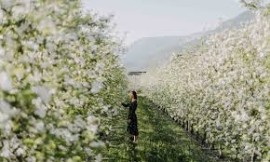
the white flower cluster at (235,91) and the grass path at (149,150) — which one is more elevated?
the white flower cluster at (235,91)

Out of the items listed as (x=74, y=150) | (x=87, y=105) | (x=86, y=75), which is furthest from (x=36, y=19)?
(x=87, y=105)

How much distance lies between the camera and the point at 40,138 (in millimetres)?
5730

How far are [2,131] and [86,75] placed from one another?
304 inches

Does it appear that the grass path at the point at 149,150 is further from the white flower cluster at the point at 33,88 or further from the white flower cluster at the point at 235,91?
the white flower cluster at the point at 33,88

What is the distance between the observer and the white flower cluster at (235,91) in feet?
50.5

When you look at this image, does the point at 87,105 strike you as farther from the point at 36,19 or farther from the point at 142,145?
the point at 142,145

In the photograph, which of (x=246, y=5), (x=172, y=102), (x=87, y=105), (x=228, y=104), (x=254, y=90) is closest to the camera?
(x=87, y=105)

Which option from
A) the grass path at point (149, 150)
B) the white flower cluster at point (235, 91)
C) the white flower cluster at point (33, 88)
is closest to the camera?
the white flower cluster at point (33, 88)

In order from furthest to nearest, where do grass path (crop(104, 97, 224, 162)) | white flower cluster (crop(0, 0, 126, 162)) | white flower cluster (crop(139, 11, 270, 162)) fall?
grass path (crop(104, 97, 224, 162)) < white flower cluster (crop(139, 11, 270, 162)) < white flower cluster (crop(0, 0, 126, 162))

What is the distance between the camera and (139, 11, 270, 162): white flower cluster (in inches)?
606

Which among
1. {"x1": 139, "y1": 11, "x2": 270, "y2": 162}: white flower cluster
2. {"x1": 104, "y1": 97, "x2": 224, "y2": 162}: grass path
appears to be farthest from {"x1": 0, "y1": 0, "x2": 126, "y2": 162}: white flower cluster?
{"x1": 104, "y1": 97, "x2": 224, "y2": 162}: grass path

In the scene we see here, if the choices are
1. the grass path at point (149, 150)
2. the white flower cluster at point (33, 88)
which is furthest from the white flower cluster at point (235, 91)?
the white flower cluster at point (33, 88)

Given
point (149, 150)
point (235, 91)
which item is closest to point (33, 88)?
point (235, 91)

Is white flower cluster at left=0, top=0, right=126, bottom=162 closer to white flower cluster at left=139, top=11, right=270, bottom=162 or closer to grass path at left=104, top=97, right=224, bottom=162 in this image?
white flower cluster at left=139, top=11, right=270, bottom=162
